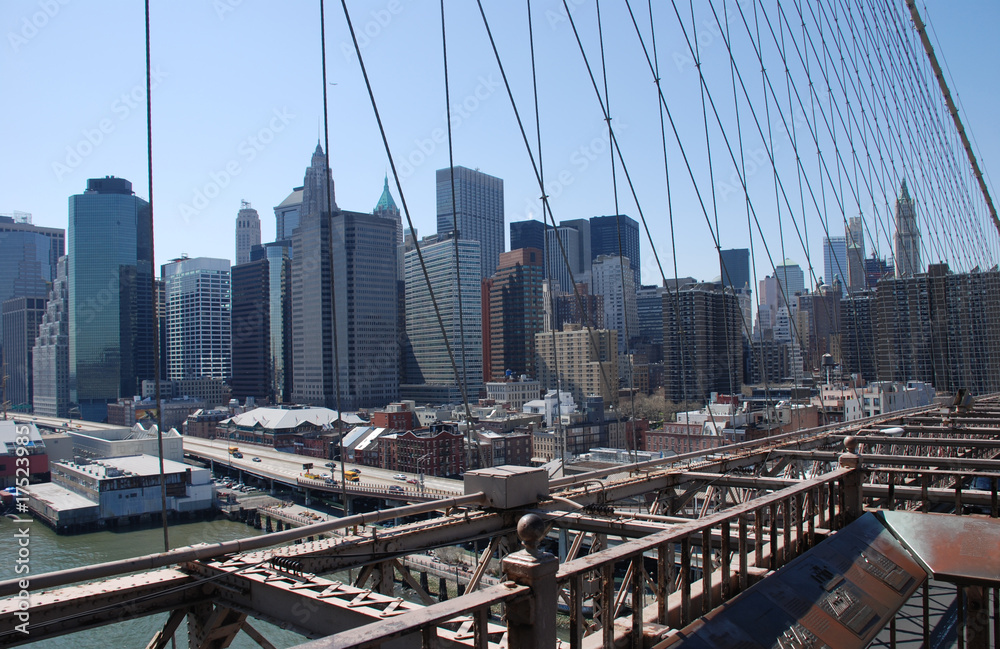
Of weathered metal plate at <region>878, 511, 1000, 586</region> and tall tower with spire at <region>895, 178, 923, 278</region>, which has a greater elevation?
tall tower with spire at <region>895, 178, 923, 278</region>

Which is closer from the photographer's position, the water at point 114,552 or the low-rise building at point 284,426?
the water at point 114,552

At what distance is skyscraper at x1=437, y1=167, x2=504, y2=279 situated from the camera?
482 ft

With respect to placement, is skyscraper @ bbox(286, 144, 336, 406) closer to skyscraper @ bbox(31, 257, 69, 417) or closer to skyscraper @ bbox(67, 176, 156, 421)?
skyscraper @ bbox(67, 176, 156, 421)

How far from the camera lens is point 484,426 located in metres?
55.5

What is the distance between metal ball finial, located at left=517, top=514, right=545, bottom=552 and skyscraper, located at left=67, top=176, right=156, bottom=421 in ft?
315

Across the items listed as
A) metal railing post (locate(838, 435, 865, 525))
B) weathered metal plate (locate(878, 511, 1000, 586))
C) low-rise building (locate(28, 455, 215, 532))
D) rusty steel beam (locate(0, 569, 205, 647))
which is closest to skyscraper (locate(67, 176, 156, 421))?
low-rise building (locate(28, 455, 215, 532))

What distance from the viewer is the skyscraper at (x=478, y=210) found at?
482 ft

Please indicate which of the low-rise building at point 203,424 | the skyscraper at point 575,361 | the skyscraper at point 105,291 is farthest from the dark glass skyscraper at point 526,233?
the low-rise building at point 203,424

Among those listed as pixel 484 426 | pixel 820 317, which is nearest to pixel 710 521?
pixel 484 426

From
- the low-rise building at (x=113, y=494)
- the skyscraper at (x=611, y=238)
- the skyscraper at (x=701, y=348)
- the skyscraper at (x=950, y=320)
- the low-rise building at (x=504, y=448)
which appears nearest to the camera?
the skyscraper at (x=950, y=320)

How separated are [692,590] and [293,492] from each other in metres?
47.5

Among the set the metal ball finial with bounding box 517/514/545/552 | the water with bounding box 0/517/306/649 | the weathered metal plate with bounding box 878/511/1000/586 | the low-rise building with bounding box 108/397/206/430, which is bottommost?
the water with bounding box 0/517/306/649

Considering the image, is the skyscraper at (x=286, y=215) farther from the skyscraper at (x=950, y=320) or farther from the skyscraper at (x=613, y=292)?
the skyscraper at (x=950, y=320)

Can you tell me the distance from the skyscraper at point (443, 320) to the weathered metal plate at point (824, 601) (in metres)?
74.3
